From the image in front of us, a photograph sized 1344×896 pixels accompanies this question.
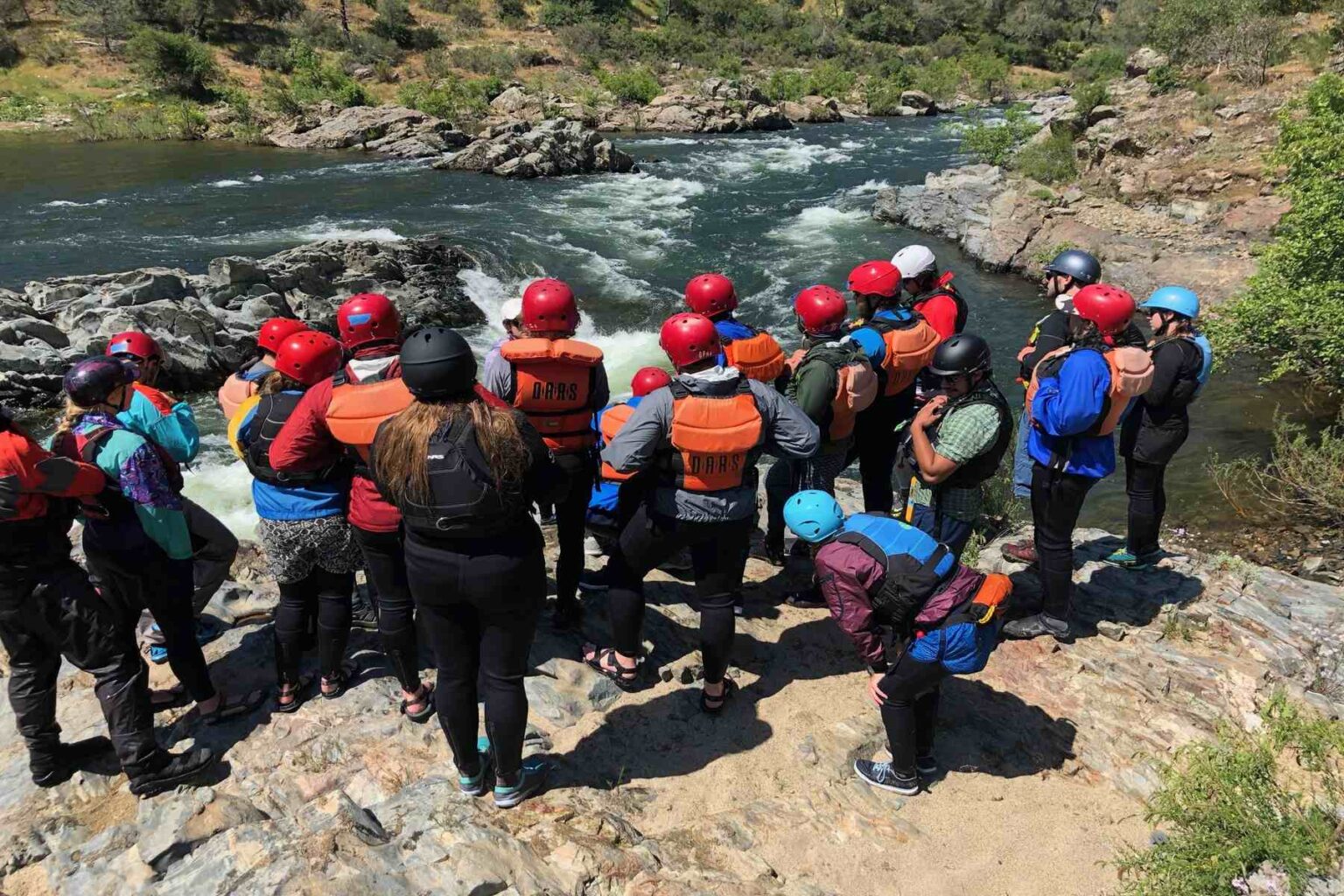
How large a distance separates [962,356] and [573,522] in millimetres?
2136

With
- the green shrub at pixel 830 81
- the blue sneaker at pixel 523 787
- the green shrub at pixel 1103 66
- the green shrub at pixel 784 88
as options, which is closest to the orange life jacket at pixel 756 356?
the blue sneaker at pixel 523 787

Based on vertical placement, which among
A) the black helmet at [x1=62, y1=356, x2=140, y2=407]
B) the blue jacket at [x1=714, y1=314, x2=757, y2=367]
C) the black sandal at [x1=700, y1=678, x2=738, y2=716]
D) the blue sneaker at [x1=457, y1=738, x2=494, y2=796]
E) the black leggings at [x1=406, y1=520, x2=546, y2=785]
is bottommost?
the black sandal at [x1=700, y1=678, x2=738, y2=716]

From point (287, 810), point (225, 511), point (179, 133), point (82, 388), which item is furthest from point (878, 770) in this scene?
point (179, 133)

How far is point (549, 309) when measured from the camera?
372 cm

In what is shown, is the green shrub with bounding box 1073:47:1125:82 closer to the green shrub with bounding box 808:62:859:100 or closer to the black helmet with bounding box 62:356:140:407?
the green shrub with bounding box 808:62:859:100

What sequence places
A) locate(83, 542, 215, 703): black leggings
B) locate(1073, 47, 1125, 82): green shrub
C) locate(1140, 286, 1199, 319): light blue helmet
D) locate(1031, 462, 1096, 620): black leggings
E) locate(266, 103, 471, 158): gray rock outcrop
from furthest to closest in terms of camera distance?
locate(1073, 47, 1125, 82): green shrub → locate(266, 103, 471, 158): gray rock outcrop → locate(1140, 286, 1199, 319): light blue helmet → locate(1031, 462, 1096, 620): black leggings → locate(83, 542, 215, 703): black leggings

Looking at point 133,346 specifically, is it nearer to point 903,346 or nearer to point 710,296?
point 710,296

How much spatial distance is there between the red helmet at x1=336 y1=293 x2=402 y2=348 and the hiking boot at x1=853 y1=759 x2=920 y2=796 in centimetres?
289

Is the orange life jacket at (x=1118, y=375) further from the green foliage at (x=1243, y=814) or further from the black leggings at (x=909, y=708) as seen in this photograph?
the black leggings at (x=909, y=708)

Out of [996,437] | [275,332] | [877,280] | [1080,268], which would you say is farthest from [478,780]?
[1080,268]

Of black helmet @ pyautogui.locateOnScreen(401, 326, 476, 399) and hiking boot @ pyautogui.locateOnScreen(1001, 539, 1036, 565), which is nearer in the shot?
black helmet @ pyautogui.locateOnScreen(401, 326, 476, 399)

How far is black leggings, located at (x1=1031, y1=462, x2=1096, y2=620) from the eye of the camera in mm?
4258

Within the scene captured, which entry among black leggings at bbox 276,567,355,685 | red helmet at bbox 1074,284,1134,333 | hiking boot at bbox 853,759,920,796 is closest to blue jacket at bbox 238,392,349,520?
black leggings at bbox 276,567,355,685

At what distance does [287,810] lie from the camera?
3.37m
